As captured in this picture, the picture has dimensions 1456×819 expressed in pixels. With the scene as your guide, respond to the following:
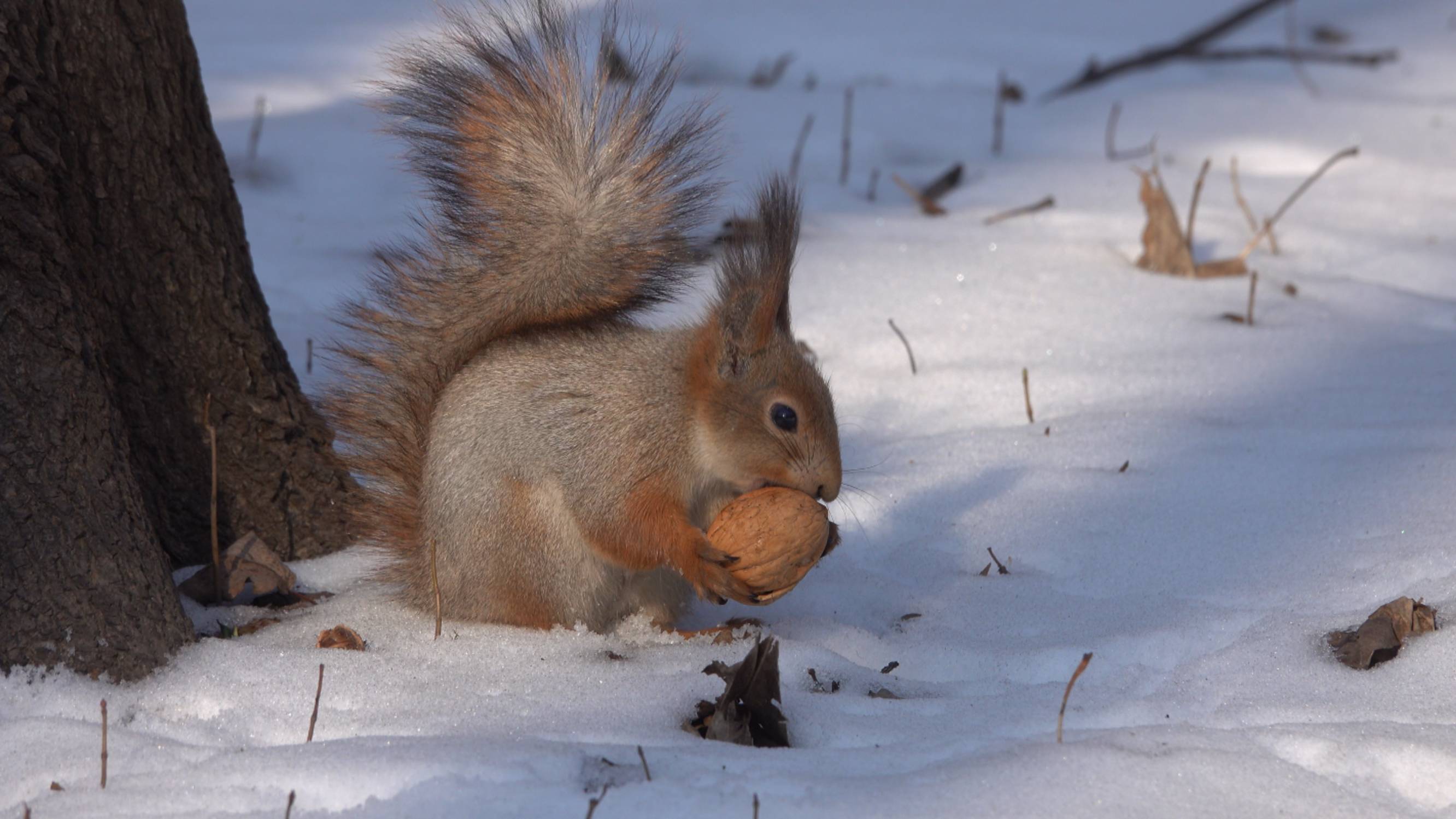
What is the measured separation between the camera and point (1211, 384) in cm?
242

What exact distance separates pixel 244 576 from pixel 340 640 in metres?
0.25

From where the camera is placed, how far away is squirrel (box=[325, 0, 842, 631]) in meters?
1.63

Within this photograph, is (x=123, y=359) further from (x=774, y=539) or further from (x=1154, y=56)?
(x=1154, y=56)

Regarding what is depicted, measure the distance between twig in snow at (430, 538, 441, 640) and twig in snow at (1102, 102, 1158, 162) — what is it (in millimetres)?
2692

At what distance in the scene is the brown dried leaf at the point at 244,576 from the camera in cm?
172

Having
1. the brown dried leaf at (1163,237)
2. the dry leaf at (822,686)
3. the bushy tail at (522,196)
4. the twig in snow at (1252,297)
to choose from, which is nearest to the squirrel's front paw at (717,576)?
the dry leaf at (822,686)

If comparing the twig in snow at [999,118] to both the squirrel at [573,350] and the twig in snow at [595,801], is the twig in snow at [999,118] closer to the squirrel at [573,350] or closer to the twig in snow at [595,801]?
the squirrel at [573,350]

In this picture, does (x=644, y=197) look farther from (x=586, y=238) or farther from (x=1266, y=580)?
(x=1266, y=580)

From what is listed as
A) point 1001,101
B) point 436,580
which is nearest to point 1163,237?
point 1001,101

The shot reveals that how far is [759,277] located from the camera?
1.68m

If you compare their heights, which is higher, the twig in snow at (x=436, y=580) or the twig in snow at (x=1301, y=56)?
the twig in snow at (x=1301, y=56)

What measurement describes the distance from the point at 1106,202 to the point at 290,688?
8.80 ft

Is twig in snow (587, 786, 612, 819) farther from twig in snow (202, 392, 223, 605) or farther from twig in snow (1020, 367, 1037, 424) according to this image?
twig in snow (1020, 367, 1037, 424)

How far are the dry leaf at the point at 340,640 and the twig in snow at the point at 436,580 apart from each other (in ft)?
0.29
